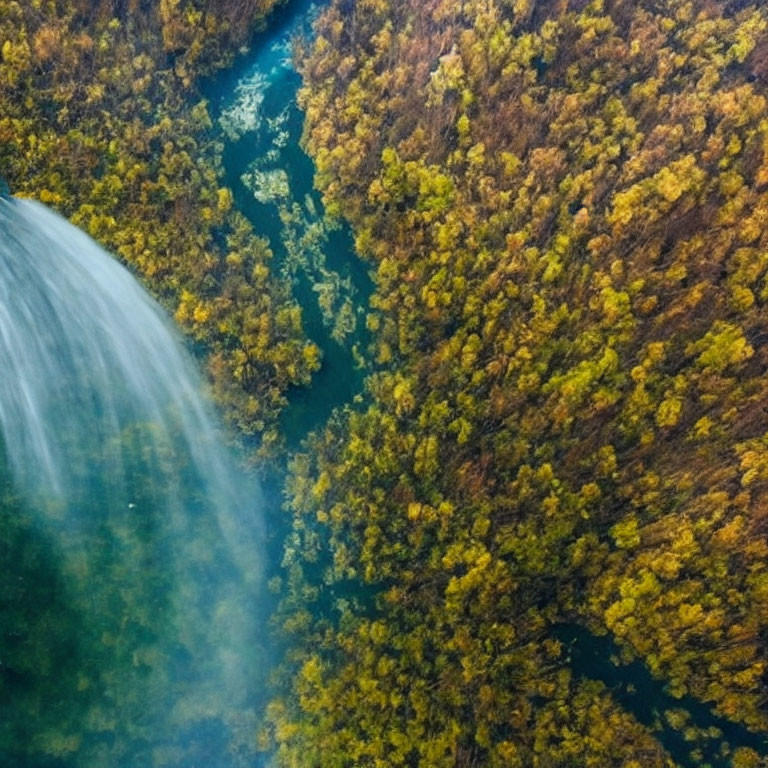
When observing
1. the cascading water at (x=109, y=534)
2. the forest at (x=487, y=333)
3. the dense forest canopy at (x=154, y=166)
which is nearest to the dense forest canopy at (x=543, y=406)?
the forest at (x=487, y=333)

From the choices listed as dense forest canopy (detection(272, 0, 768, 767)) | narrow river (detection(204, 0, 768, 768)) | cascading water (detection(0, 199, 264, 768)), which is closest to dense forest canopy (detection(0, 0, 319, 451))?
narrow river (detection(204, 0, 768, 768))

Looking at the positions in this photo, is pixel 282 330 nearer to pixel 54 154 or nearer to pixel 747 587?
pixel 54 154

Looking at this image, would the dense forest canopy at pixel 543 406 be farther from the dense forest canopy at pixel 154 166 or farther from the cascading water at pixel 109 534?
the dense forest canopy at pixel 154 166

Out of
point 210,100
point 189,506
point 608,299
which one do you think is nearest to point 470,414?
point 608,299

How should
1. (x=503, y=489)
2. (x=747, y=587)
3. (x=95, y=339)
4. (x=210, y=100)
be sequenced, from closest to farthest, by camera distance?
(x=747, y=587) → (x=503, y=489) → (x=95, y=339) → (x=210, y=100)

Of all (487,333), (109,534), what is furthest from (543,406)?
(109,534)

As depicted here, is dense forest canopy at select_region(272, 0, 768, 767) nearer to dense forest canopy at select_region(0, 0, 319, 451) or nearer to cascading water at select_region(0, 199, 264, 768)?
cascading water at select_region(0, 199, 264, 768)
